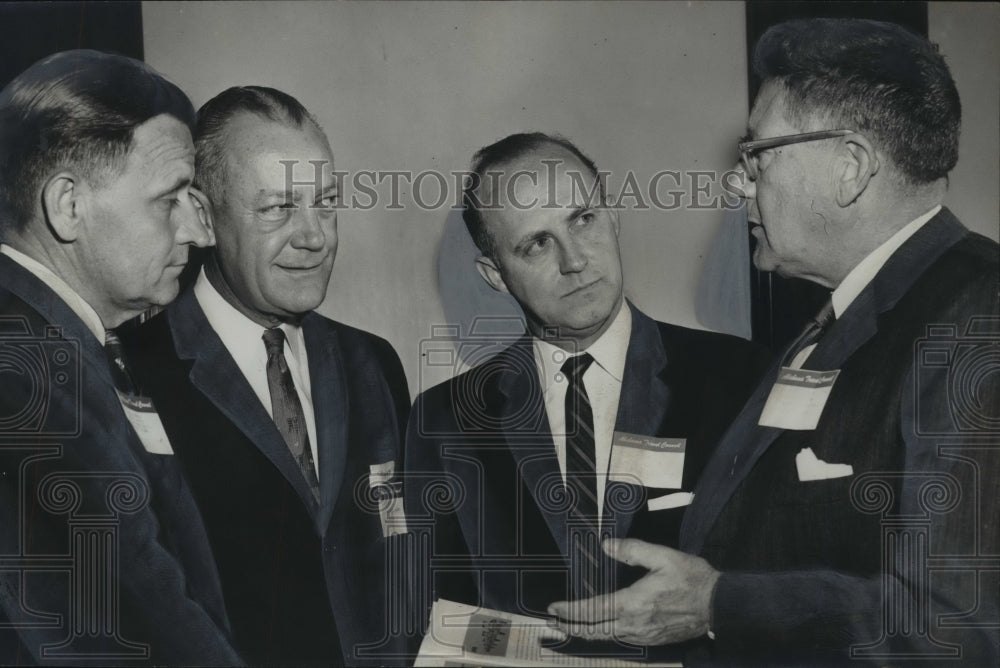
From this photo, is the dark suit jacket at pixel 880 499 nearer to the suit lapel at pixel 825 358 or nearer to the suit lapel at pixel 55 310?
the suit lapel at pixel 825 358

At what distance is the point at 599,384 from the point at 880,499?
0.91 meters

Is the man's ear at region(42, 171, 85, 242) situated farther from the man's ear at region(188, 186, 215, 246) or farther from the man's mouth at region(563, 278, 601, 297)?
the man's mouth at region(563, 278, 601, 297)

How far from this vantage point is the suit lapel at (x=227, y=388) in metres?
3.55

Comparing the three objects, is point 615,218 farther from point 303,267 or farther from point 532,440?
point 303,267

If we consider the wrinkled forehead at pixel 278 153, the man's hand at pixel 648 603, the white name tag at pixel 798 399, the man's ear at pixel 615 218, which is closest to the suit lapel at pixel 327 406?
the wrinkled forehead at pixel 278 153

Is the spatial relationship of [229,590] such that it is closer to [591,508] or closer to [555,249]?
[591,508]

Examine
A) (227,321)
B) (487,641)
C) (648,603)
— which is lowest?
(487,641)

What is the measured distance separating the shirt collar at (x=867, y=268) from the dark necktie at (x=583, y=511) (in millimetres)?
862

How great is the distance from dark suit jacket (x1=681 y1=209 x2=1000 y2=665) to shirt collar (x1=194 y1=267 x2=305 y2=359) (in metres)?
1.45

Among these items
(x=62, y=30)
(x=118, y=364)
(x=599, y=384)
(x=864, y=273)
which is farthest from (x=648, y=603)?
(x=62, y=30)

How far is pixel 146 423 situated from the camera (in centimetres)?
355

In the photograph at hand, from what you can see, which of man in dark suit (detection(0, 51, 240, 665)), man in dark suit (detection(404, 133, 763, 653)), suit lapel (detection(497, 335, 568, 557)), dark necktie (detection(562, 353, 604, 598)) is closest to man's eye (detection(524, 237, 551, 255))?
man in dark suit (detection(404, 133, 763, 653))

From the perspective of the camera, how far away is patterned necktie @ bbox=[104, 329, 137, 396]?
3.55m

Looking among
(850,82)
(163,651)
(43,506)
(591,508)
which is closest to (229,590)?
(163,651)
